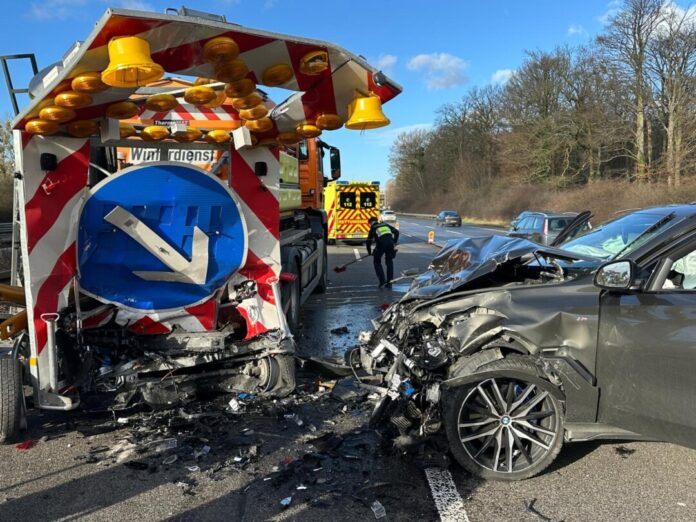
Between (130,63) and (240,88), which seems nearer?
(130,63)

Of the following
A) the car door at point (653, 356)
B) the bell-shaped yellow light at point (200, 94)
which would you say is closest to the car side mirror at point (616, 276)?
the car door at point (653, 356)

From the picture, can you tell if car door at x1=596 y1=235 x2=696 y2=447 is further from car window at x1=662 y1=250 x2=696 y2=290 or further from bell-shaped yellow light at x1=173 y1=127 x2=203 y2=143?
bell-shaped yellow light at x1=173 y1=127 x2=203 y2=143

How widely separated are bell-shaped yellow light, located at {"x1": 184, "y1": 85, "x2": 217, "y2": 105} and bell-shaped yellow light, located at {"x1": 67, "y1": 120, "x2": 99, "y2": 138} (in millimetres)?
1024

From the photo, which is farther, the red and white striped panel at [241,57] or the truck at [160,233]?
the truck at [160,233]

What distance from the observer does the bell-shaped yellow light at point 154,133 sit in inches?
167

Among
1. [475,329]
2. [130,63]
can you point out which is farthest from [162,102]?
[475,329]

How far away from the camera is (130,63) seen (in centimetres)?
247

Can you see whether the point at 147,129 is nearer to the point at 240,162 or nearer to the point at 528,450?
the point at 240,162

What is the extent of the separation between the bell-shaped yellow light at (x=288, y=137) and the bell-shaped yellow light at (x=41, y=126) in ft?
5.35

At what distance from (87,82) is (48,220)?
144cm

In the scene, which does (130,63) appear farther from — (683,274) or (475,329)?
(683,274)

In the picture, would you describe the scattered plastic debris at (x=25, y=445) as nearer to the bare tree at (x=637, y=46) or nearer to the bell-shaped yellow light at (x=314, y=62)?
the bell-shaped yellow light at (x=314, y=62)

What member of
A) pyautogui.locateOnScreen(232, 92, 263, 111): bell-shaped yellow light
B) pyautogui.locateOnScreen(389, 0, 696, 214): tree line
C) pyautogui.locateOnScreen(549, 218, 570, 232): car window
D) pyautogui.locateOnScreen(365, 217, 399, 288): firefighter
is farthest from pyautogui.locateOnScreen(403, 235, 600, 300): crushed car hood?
pyautogui.locateOnScreen(389, 0, 696, 214): tree line

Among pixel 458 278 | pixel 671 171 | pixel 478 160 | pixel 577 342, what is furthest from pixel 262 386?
pixel 478 160
